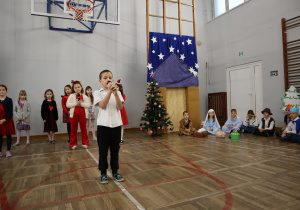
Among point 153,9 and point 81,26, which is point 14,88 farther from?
point 153,9

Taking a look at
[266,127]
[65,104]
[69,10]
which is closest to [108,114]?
[65,104]

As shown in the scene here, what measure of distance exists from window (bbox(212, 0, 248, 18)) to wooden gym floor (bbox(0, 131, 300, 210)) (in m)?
5.40

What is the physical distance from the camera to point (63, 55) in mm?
5809

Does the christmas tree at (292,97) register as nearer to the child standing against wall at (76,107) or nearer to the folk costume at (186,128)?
the folk costume at (186,128)

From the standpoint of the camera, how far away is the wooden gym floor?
164 centimetres

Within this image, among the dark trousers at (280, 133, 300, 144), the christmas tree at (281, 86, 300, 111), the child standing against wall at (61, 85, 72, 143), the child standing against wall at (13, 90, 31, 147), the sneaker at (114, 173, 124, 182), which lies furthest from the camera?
the christmas tree at (281, 86, 300, 111)

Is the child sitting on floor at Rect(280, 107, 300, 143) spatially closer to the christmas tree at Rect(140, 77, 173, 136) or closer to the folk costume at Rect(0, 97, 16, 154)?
the christmas tree at Rect(140, 77, 173, 136)

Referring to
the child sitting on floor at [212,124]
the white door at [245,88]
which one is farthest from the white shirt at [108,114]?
the white door at [245,88]

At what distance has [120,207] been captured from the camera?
1569 mm

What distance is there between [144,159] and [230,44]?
18.3 feet

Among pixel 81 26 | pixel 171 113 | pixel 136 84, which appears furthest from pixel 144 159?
pixel 81 26

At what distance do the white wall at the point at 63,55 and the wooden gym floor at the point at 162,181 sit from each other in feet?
9.03

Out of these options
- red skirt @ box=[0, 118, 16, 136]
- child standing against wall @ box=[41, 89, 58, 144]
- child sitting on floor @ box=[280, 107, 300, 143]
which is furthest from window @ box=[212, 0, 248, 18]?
red skirt @ box=[0, 118, 16, 136]

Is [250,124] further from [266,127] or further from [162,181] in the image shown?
[162,181]
